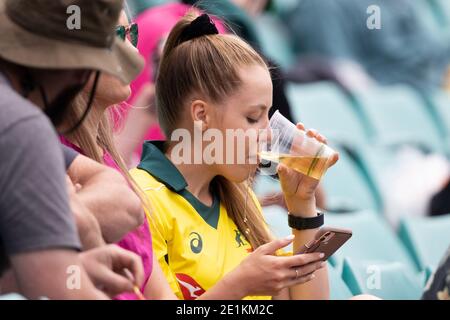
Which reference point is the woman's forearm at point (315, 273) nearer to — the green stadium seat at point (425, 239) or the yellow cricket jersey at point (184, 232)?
the yellow cricket jersey at point (184, 232)

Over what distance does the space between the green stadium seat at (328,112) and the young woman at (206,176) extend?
96.3 inches

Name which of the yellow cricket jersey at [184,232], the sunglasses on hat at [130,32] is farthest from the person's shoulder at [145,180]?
the sunglasses on hat at [130,32]

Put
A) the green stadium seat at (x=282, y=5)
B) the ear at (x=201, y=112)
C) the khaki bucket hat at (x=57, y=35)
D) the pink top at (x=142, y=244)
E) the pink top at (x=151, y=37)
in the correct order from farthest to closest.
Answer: the green stadium seat at (x=282, y=5) → the pink top at (x=151, y=37) → the ear at (x=201, y=112) → the pink top at (x=142, y=244) → the khaki bucket hat at (x=57, y=35)

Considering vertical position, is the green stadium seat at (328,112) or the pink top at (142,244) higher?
the pink top at (142,244)

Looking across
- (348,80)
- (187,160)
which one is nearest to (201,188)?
(187,160)

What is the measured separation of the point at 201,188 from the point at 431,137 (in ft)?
12.1

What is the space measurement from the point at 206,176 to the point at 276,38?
4.01m

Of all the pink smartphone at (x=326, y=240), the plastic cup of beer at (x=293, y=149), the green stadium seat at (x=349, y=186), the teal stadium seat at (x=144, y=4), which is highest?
the teal stadium seat at (x=144, y=4)

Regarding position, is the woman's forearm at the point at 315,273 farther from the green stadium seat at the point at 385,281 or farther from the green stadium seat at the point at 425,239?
the green stadium seat at the point at 425,239

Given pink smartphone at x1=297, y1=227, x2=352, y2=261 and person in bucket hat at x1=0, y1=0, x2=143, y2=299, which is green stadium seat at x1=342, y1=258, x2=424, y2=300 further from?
person in bucket hat at x1=0, y1=0, x2=143, y2=299

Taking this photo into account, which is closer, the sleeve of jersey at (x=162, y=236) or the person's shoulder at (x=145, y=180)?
the sleeve of jersey at (x=162, y=236)

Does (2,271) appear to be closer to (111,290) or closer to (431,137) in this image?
(111,290)

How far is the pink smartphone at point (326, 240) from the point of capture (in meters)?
2.76

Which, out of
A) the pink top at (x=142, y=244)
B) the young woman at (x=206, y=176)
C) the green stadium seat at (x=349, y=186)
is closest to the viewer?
the pink top at (x=142, y=244)
